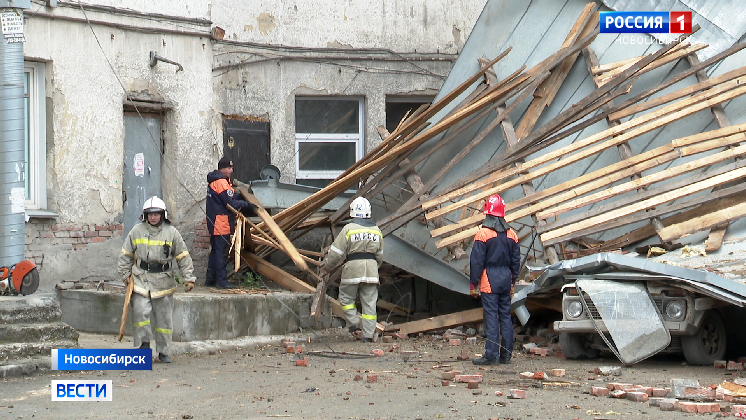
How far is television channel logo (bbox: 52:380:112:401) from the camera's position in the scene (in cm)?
784

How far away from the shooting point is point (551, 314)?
41.3 ft

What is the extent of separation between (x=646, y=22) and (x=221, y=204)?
20.5 feet

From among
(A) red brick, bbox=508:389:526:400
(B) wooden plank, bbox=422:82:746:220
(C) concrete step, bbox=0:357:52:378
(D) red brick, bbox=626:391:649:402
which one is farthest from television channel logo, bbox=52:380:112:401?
(B) wooden plank, bbox=422:82:746:220

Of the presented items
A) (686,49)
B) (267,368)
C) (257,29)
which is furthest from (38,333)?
(686,49)

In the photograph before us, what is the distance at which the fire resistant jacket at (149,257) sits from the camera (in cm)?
995

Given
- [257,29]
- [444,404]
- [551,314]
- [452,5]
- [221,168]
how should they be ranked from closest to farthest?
1. [444,404]
2. [551,314]
3. [221,168]
4. [257,29]
5. [452,5]

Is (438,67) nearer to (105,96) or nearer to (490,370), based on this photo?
(105,96)

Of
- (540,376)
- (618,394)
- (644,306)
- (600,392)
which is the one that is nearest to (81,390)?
(540,376)

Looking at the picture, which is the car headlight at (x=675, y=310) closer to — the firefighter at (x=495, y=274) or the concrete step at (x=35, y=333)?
the firefighter at (x=495, y=274)

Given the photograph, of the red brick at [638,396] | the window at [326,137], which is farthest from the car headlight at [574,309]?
the window at [326,137]

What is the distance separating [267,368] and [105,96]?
532cm

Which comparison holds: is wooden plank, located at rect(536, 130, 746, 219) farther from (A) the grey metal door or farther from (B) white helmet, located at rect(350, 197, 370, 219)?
(A) the grey metal door

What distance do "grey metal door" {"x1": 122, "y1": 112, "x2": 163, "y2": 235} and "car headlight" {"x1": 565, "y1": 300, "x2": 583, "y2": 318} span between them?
21.6 feet

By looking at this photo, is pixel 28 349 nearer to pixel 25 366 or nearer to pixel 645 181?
pixel 25 366
